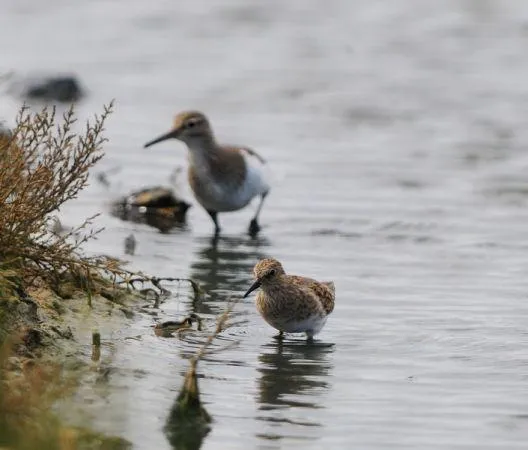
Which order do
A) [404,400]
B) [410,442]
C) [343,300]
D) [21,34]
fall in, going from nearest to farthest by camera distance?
[410,442], [404,400], [343,300], [21,34]

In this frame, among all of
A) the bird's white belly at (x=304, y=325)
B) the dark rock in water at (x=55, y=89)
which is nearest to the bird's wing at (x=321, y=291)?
the bird's white belly at (x=304, y=325)

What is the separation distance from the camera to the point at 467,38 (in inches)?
919

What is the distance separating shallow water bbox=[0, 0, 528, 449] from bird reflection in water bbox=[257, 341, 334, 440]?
0.02 meters

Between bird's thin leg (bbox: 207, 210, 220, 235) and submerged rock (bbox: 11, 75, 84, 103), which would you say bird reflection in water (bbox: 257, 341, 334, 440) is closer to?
bird's thin leg (bbox: 207, 210, 220, 235)

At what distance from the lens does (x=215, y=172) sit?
1415 centimetres

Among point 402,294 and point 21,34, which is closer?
point 402,294

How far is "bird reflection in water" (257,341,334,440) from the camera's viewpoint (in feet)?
26.8

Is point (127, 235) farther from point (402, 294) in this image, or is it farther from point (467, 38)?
point (467, 38)

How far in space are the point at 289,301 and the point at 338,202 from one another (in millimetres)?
4898

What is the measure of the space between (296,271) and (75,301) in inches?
112

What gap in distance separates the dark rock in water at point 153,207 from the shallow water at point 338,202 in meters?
0.20

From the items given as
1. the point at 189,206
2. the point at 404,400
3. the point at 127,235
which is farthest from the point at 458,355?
the point at 189,206

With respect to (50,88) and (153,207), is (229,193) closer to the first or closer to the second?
(153,207)

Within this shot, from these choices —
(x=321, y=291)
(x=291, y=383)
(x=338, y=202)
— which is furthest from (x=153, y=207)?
(x=291, y=383)
